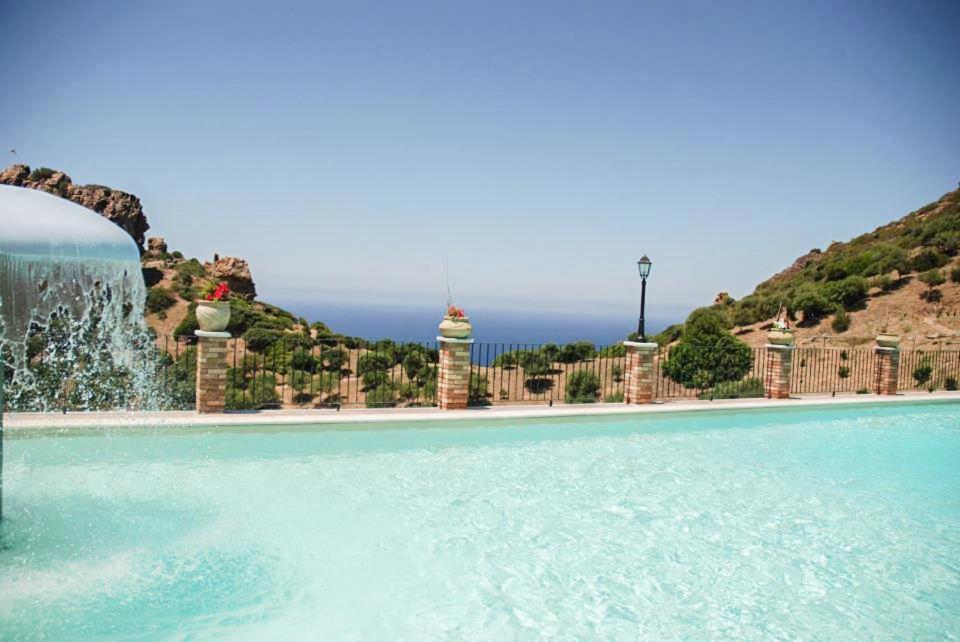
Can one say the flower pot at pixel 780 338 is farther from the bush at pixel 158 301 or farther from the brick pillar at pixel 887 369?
the bush at pixel 158 301

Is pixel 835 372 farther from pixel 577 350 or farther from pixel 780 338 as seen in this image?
pixel 577 350

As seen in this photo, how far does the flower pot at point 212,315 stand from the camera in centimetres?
920

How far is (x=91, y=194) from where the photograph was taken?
47.2 meters

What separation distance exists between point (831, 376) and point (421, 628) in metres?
23.7

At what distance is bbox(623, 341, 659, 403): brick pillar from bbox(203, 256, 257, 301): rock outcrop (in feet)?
127

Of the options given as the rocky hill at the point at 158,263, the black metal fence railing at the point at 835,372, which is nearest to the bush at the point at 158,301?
the rocky hill at the point at 158,263

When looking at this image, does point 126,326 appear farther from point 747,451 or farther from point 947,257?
point 947,257

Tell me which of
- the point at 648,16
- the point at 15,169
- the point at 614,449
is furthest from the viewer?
the point at 15,169

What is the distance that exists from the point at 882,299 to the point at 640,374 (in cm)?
2365

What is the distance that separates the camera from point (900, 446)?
11.2 meters

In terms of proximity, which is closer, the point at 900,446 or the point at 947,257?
the point at 900,446

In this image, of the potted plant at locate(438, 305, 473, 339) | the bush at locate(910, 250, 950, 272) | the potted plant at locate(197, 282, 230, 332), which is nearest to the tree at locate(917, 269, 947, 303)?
the bush at locate(910, 250, 950, 272)

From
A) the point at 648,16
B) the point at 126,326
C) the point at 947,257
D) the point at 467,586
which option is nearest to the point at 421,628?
the point at 467,586

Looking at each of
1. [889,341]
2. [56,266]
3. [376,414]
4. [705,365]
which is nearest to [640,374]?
[376,414]
